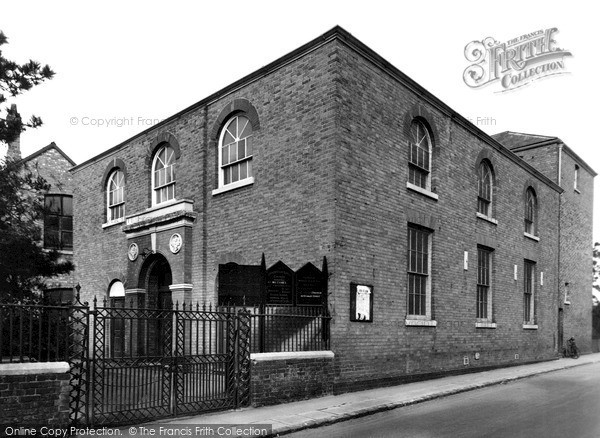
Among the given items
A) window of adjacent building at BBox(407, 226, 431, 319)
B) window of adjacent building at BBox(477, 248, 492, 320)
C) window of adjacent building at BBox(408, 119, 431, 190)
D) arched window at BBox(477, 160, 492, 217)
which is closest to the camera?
window of adjacent building at BBox(407, 226, 431, 319)

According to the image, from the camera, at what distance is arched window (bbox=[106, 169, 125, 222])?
18344 mm

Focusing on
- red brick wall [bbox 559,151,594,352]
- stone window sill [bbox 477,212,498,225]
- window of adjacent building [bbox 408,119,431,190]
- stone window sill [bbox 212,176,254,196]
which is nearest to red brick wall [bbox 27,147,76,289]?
stone window sill [bbox 212,176,254,196]

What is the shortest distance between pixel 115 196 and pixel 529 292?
50.8ft

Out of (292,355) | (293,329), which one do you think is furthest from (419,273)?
(292,355)

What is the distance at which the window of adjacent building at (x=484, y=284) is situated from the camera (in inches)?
666

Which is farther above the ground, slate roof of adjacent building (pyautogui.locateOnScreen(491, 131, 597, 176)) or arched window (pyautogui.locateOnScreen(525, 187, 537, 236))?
slate roof of adjacent building (pyautogui.locateOnScreen(491, 131, 597, 176))

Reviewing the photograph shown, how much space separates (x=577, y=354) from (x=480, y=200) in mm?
10566

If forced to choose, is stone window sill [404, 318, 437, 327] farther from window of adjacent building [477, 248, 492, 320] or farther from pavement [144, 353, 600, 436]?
window of adjacent building [477, 248, 492, 320]

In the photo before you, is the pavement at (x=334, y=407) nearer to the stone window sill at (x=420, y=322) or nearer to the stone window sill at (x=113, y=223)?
the stone window sill at (x=420, y=322)

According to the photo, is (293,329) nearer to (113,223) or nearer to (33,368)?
(33,368)

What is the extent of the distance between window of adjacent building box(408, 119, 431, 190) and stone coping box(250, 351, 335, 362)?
5421 mm

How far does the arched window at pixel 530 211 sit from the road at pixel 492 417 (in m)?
8.77

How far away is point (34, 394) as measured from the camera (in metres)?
6.91

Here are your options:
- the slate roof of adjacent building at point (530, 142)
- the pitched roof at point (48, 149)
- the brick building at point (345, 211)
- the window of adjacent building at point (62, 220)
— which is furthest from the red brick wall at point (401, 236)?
the pitched roof at point (48, 149)
